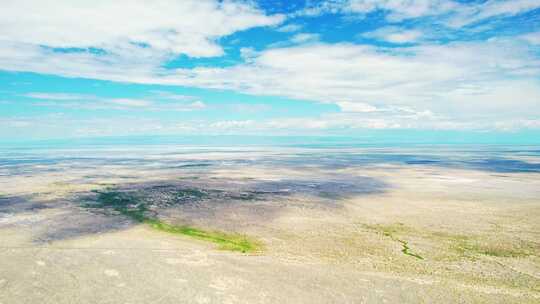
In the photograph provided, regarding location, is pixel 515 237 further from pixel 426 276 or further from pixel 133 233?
pixel 133 233

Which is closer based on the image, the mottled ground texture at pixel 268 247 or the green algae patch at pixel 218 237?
the mottled ground texture at pixel 268 247

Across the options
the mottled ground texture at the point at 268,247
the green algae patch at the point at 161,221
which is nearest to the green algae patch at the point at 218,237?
the green algae patch at the point at 161,221

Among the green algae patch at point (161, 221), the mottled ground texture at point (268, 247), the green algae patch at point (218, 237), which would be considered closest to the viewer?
the mottled ground texture at point (268, 247)

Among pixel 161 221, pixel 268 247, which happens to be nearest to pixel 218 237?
pixel 268 247

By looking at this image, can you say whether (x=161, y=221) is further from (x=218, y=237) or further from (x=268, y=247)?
(x=268, y=247)

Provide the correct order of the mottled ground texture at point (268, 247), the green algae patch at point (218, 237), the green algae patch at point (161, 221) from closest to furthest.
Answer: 1. the mottled ground texture at point (268, 247)
2. the green algae patch at point (218, 237)
3. the green algae patch at point (161, 221)

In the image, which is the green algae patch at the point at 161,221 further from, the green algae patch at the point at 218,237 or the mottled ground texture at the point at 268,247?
the mottled ground texture at the point at 268,247
